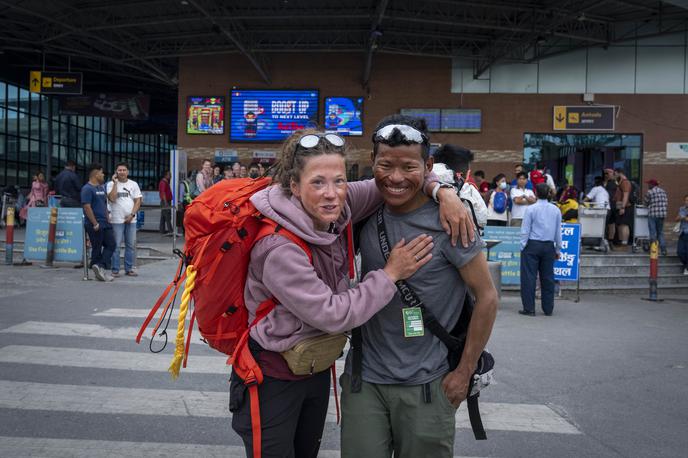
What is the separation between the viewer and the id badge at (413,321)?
7.47ft

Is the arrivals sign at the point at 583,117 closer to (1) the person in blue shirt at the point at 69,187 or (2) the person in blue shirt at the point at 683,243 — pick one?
(2) the person in blue shirt at the point at 683,243

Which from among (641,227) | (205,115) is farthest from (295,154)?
(205,115)

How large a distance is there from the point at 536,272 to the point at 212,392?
20.3 feet

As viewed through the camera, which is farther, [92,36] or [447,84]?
[447,84]

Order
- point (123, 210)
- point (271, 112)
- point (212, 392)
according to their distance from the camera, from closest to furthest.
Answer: point (212, 392)
point (123, 210)
point (271, 112)

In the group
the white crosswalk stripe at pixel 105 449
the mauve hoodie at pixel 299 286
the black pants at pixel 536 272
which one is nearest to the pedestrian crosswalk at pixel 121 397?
the white crosswalk stripe at pixel 105 449

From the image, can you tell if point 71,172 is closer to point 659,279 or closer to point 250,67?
point 250,67

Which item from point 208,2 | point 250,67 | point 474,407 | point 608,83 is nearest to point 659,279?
point 608,83

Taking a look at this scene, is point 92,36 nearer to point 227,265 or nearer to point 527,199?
point 527,199

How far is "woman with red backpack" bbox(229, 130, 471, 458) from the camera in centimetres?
204

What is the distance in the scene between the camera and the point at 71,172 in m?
13.0

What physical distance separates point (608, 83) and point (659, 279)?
34.9ft

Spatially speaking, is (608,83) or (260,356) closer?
(260,356)

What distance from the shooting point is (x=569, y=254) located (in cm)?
1078
